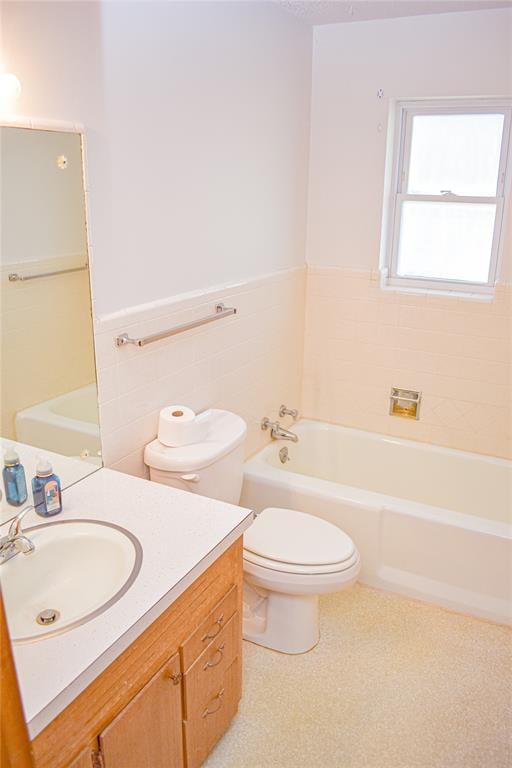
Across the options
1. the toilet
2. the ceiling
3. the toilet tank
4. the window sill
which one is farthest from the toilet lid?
the ceiling

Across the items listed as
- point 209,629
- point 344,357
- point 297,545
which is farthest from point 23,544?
point 344,357

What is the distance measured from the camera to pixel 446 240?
301cm

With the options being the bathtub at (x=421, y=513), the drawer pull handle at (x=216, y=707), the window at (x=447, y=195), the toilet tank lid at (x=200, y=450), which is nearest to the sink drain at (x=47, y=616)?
the drawer pull handle at (x=216, y=707)

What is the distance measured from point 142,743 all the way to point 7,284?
1.14 metres

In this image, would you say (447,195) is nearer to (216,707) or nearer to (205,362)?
(205,362)

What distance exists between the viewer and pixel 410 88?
2756 mm

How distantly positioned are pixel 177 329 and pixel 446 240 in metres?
1.56

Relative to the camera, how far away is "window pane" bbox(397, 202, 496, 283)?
9.56 feet

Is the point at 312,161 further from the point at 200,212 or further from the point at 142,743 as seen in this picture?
the point at 142,743

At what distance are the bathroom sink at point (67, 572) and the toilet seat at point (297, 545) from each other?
0.70 meters

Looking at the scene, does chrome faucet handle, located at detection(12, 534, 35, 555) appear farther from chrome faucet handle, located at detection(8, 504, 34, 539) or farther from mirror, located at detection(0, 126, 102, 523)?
mirror, located at detection(0, 126, 102, 523)

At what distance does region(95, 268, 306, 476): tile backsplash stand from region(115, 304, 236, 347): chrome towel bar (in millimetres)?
19

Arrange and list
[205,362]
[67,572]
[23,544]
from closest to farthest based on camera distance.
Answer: [23,544], [67,572], [205,362]

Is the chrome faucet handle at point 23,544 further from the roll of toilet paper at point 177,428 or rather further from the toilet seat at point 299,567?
the toilet seat at point 299,567
